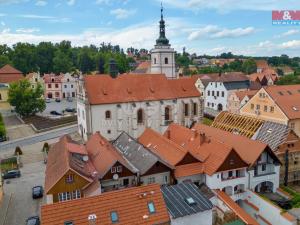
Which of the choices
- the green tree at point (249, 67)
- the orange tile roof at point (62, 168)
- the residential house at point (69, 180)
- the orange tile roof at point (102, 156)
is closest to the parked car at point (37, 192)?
the orange tile roof at point (62, 168)

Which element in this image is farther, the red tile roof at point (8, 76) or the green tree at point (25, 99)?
the red tile roof at point (8, 76)

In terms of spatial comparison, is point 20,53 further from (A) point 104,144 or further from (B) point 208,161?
(B) point 208,161

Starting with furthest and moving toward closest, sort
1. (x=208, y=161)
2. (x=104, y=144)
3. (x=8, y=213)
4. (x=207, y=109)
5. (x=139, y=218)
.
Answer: (x=207, y=109)
(x=104, y=144)
(x=208, y=161)
(x=8, y=213)
(x=139, y=218)

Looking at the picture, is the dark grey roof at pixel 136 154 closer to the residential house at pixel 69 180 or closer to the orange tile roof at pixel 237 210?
the residential house at pixel 69 180

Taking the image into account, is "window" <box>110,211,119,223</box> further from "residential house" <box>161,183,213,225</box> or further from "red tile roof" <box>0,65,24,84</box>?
"red tile roof" <box>0,65,24,84</box>

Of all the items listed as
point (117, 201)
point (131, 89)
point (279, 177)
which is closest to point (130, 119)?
point (131, 89)

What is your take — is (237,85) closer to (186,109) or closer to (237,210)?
(186,109)

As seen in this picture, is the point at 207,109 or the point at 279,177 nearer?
the point at 279,177

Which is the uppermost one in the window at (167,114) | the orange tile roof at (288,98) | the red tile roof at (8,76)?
the red tile roof at (8,76)
